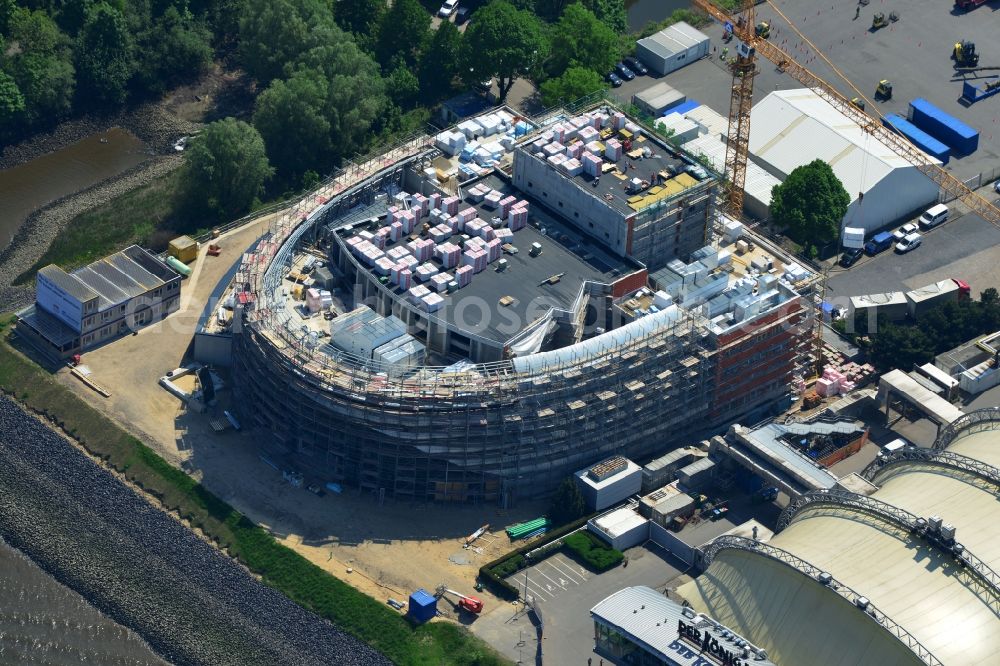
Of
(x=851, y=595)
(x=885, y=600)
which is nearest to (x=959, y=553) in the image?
(x=885, y=600)

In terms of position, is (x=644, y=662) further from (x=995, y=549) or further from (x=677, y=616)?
(x=995, y=549)

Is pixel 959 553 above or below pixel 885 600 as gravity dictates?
above

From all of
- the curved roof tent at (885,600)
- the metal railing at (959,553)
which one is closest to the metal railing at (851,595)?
the curved roof tent at (885,600)

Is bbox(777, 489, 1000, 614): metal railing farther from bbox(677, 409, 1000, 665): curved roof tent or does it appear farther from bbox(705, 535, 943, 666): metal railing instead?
bbox(705, 535, 943, 666): metal railing

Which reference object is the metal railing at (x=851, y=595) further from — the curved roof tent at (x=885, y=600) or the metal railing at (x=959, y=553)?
the metal railing at (x=959, y=553)

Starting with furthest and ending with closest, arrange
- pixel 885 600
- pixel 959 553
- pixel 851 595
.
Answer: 1. pixel 959 553
2. pixel 885 600
3. pixel 851 595

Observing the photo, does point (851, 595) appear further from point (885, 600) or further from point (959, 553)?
point (959, 553)

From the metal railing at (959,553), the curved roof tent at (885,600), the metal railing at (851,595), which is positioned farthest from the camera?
the metal railing at (959,553)

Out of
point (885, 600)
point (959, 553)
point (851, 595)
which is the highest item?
point (959, 553)

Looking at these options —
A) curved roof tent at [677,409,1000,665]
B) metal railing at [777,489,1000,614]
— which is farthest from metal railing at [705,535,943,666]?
metal railing at [777,489,1000,614]
